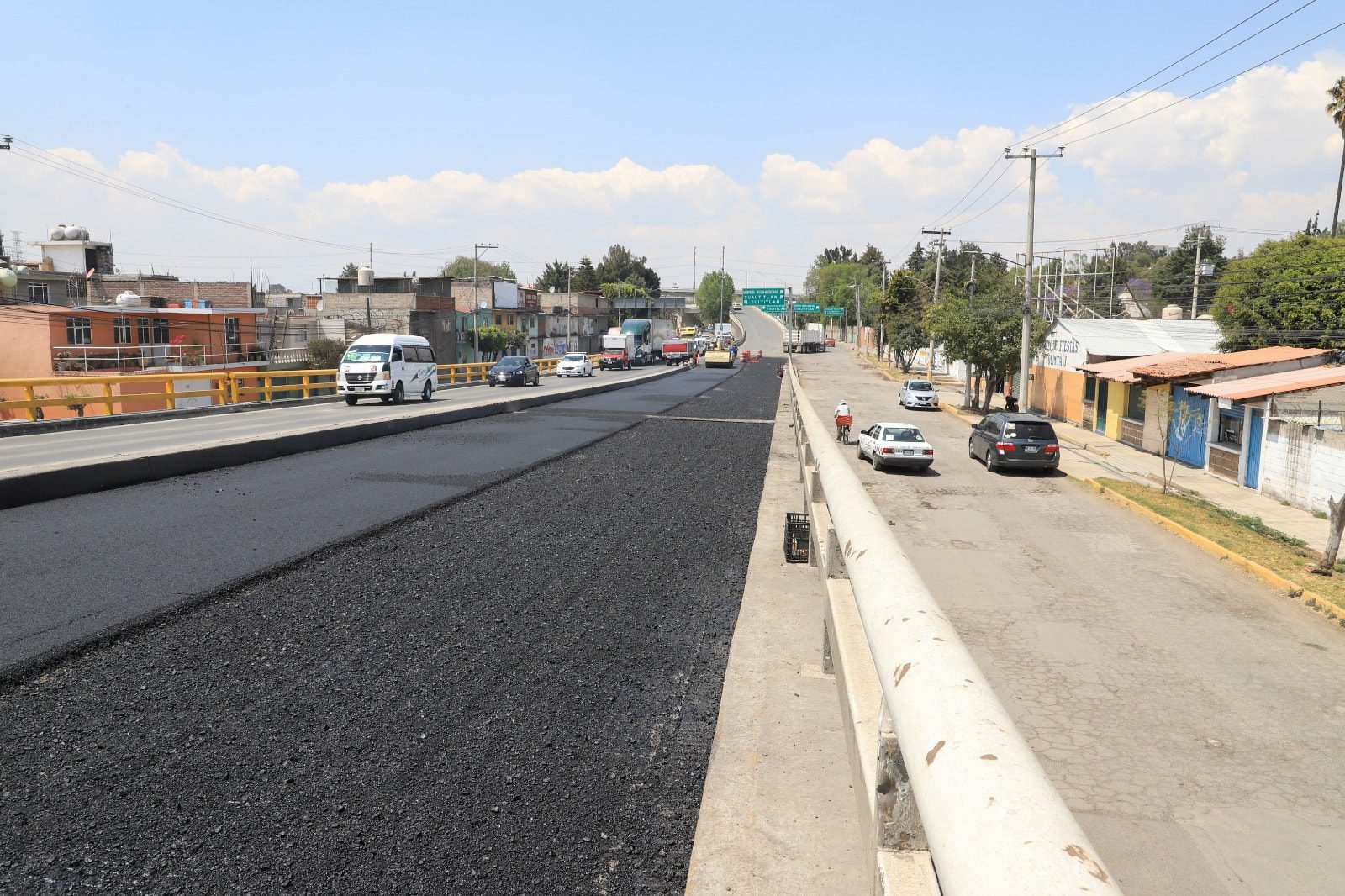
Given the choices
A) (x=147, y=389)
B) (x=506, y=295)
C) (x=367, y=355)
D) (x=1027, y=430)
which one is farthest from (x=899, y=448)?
(x=506, y=295)

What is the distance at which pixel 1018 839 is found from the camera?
1.83 metres

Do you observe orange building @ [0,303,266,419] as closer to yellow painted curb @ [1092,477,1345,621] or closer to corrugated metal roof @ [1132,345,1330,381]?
yellow painted curb @ [1092,477,1345,621]

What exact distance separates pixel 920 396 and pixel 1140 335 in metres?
11.3

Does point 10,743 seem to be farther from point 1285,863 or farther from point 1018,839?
point 1285,863

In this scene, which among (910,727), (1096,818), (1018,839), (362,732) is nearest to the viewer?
(1018,839)

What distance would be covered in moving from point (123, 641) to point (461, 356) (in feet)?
284

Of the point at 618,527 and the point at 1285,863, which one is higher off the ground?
the point at 618,527

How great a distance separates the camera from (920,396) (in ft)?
167

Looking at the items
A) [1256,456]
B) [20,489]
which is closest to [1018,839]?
[20,489]

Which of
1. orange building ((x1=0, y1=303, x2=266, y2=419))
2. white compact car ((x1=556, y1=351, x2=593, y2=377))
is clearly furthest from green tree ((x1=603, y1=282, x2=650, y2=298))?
orange building ((x1=0, y1=303, x2=266, y2=419))

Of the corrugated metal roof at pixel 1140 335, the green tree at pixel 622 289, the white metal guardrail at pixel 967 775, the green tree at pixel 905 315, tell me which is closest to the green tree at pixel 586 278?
the green tree at pixel 622 289

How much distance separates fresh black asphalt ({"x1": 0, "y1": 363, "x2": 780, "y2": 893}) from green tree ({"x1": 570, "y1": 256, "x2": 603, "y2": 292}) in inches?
7164

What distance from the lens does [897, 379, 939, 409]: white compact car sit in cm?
5094

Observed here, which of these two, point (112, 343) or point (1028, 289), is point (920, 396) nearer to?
point (1028, 289)
